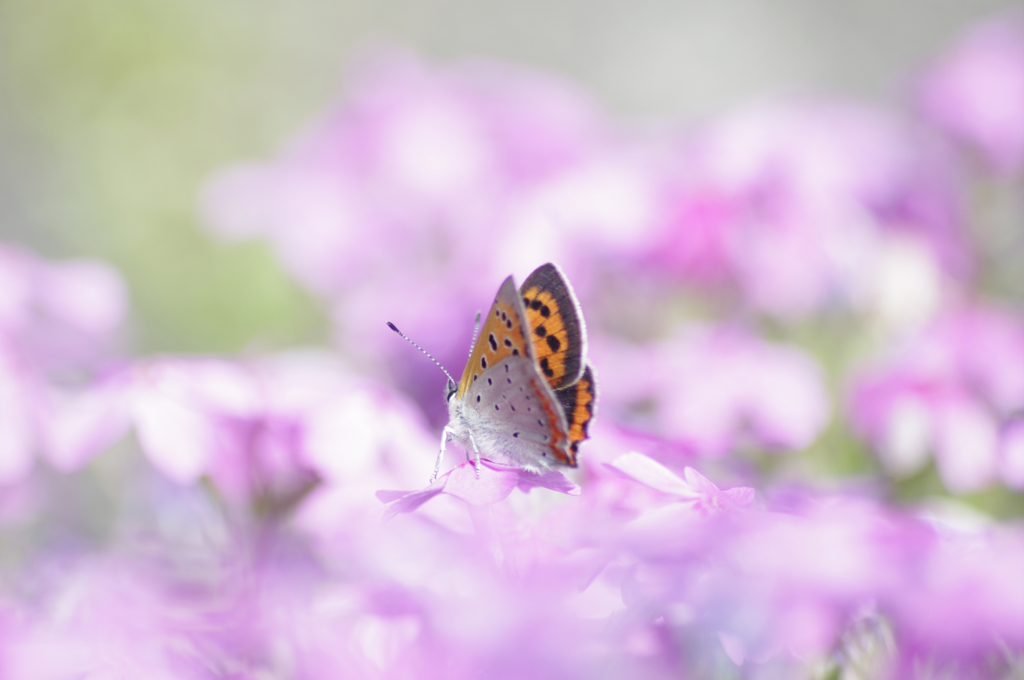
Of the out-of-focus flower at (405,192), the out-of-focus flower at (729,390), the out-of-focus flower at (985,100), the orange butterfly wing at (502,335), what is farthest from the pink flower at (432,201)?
the out-of-focus flower at (985,100)

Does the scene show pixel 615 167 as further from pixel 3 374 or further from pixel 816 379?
pixel 3 374

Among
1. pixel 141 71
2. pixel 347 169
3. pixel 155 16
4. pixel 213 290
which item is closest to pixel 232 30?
pixel 155 16

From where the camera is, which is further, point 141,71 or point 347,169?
point 141,71

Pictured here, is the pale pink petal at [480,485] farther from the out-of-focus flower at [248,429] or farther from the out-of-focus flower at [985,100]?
the out-of-focus flower at [985,100]

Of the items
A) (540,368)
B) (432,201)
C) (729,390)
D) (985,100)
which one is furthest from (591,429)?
(985,100)

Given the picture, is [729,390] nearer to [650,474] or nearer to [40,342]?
[650,474]

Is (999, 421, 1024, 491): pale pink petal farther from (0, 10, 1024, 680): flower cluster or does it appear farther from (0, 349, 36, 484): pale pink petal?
(0, 349, 36, 484): pale pink petal
